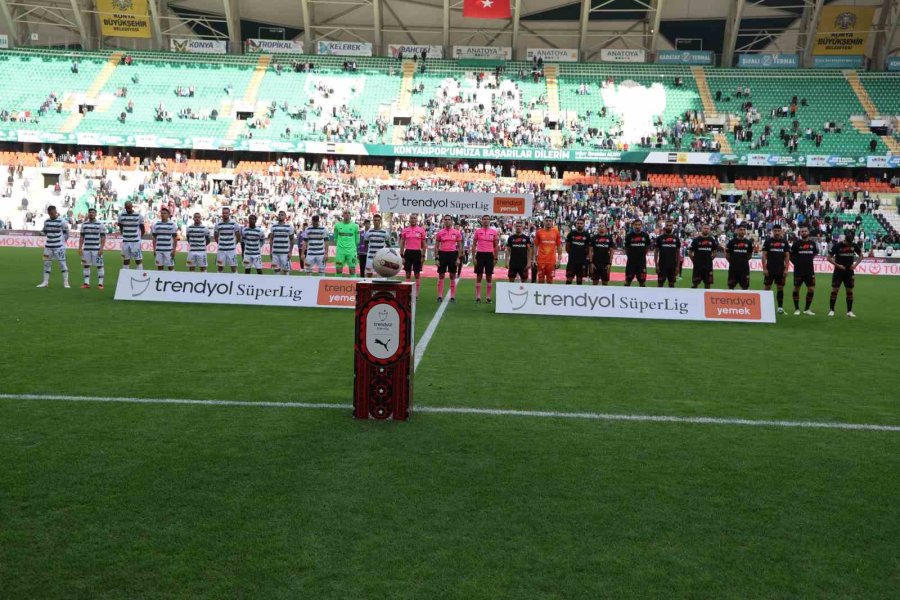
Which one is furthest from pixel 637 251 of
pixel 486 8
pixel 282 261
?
pixel 486 8

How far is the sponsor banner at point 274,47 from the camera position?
56.6 meters

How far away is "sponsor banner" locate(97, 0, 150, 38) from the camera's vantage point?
51781 mm

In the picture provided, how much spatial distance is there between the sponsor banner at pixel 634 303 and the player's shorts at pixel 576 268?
192 centimetres

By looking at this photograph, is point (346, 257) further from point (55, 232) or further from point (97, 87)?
point (97, 87)

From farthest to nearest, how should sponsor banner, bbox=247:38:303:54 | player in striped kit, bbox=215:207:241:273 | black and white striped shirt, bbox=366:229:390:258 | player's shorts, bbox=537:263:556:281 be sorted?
sponsor banner, bbox=247:38:303:54 → player in striped kit, bbox=215:207:241:273 → black and white striped shirt, bbox=366:229:390:258 → player's shorts, bbox=537:263:556:281

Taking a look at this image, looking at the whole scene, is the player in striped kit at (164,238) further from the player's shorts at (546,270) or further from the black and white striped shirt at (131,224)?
the player's shorts at (546,270)

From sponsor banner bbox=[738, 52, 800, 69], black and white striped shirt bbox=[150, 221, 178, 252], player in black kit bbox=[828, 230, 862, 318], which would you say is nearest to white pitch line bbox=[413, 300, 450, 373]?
black and white striped shirt bbox=[150, 221, 178, 252]

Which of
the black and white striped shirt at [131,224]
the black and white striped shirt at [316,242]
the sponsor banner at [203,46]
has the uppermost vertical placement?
the sponsor banner at [203,46]

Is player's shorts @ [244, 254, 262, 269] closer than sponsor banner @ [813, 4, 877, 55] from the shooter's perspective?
Yes

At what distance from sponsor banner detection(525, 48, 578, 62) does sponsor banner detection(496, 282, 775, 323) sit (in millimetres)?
43456

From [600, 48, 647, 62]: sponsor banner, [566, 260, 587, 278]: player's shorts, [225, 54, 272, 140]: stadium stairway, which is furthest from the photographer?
[600, 48, 647, 62]: sponsor banner

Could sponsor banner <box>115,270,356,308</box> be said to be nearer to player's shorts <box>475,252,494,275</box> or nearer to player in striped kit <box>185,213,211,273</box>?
player in striped kit <box>185,213,211,273</box>

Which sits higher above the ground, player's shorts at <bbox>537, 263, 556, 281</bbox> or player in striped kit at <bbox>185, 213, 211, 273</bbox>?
player in striped kit at <bbox>185, 213, 211, 273</bbox>

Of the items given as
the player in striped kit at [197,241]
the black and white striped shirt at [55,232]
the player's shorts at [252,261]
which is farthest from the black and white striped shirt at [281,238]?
the black and white striped shirt at [55,232]
